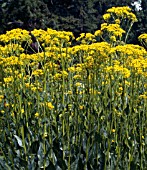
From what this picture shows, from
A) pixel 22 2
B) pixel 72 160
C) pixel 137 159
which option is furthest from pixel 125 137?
pixel 22 2

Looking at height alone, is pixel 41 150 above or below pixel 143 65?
below

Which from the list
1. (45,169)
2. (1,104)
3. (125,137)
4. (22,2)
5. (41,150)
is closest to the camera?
(45,169)

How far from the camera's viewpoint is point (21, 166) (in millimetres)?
2576

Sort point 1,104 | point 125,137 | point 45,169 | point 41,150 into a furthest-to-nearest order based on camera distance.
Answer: point 1,104
point 125,137
point 41,150
point 45,169

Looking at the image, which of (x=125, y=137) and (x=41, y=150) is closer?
(x=41, y=150)

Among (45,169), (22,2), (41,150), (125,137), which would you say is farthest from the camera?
(22,2)

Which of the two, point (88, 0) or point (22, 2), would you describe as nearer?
point (22, 2)

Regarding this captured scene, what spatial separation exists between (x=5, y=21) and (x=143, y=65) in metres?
22.3

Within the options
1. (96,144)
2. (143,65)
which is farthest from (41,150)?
(143,65)

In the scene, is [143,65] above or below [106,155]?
above

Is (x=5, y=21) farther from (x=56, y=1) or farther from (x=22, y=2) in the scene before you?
(x=56, y=1)

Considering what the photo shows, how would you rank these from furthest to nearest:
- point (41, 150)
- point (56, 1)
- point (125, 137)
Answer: point (56, 1) → point (125, 137) → point (41, 150)

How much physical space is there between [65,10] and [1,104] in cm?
2523

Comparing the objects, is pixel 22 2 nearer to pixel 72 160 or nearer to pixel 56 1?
pixel 56 1
